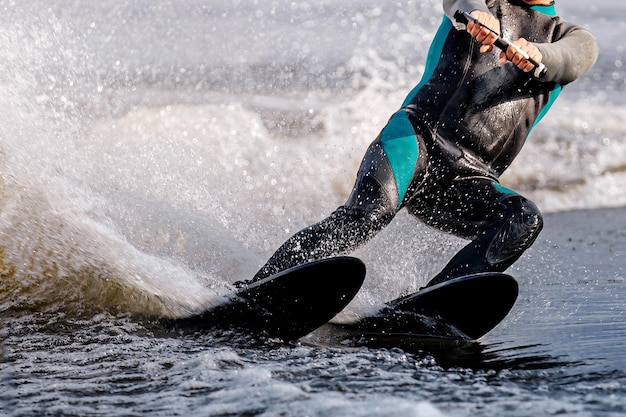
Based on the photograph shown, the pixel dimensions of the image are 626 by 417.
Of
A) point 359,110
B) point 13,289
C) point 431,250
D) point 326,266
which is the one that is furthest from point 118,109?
point 326,266

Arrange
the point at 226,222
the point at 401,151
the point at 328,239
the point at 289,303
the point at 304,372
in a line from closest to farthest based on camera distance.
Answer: the point at 304,372 < the point at 289,303 < the point at 328,239 < the point at 401,151 < the point at 226,222

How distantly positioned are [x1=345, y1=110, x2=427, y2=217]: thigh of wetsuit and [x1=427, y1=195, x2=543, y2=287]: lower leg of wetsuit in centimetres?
46

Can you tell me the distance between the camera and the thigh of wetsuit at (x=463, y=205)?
4.84 m

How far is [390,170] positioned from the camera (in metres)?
4.77

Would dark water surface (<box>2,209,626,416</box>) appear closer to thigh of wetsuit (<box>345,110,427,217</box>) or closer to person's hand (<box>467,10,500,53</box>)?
thigh of wetsuit (<box>345,110,427,217</box>)

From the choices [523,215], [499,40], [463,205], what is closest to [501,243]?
[523,215]

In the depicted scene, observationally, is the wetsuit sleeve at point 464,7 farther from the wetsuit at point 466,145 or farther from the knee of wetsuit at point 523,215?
the knee of wetsuit at point 523,215

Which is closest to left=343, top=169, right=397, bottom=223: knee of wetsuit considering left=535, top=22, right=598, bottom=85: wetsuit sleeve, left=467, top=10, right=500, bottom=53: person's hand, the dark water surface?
the dark water surface

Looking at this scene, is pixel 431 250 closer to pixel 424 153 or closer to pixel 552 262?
pixel 552 262

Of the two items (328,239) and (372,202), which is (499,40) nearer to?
(372,202)

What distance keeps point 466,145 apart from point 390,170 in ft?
1.63

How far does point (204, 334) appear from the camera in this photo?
432 centimetres

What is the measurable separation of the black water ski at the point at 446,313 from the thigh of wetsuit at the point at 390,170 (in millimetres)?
507

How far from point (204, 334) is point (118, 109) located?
23.9ft
